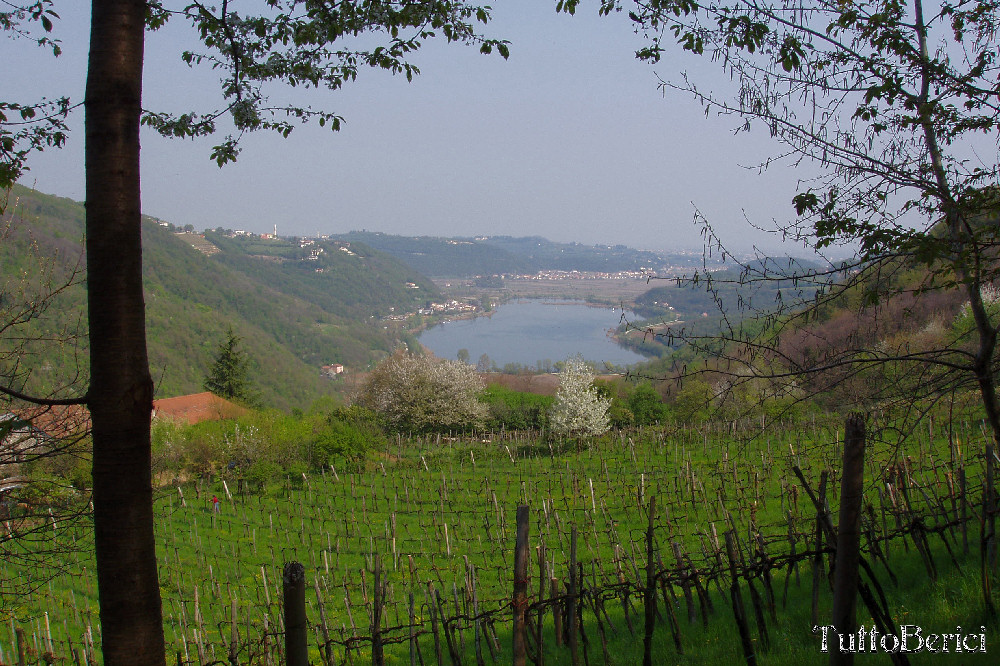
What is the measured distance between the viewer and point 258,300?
104 meters

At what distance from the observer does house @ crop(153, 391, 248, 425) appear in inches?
1298

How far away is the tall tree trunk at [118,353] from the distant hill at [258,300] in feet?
8.80

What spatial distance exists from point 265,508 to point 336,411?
10.7 meters

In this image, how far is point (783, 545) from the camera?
1041cm

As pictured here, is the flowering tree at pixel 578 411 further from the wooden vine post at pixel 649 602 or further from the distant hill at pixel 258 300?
the wooden vine post at pixel 649 602

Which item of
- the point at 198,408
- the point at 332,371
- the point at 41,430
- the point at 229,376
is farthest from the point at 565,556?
the point at 332,371

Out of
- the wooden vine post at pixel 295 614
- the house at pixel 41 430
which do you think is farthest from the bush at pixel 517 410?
the wooden vine post at pixel 295 614

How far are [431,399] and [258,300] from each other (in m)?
78.7

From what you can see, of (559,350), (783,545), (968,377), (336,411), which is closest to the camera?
(968,377)

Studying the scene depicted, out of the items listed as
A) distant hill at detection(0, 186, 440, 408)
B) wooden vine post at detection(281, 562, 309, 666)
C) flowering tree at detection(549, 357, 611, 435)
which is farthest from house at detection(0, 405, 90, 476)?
flowering tree at detection(549, 357, 611, 435)

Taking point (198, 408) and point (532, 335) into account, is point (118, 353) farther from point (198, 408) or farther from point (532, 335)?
point (532, 335)

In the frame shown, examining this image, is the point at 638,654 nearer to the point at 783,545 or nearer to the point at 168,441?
the point at 783,545

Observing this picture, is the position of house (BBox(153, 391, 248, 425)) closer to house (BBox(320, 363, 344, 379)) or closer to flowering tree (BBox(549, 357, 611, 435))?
flowering tree (BBox(549, 357, 611, 435))

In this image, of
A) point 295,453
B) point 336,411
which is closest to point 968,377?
point 295,453
